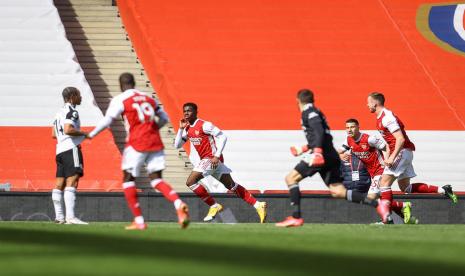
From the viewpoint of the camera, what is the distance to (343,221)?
2038 centimetres

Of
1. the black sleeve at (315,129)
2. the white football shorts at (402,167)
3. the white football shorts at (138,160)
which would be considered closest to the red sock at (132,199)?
the white football shorts at (138,160)

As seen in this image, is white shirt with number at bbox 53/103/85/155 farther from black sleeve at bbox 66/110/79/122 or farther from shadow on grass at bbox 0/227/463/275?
shadow on grass at bbox 0/227/463/275

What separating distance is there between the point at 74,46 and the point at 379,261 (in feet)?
59.9

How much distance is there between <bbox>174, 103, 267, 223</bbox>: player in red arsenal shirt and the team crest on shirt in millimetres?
8614

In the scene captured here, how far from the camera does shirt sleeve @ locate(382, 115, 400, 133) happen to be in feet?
54.6

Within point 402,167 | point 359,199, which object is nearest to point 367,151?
point 402,167

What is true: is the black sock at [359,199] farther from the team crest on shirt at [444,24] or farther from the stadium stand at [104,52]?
the team crest on shirt at [444,24]

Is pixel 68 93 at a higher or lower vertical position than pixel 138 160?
higher

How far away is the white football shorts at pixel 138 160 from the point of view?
41.5 ft

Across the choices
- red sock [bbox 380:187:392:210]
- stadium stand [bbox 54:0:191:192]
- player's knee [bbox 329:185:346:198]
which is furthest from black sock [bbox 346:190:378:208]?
stadium stand [bbox 54:0:191:192]

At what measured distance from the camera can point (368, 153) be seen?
18672mm

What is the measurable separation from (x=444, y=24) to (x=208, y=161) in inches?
380

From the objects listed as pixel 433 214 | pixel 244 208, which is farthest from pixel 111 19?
pixel 433 214

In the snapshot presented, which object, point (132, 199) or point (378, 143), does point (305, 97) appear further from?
point (378, 143)
